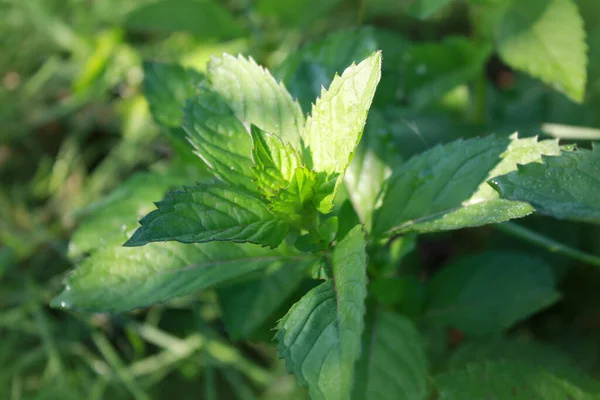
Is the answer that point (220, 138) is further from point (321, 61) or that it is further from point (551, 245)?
point (551, 245)

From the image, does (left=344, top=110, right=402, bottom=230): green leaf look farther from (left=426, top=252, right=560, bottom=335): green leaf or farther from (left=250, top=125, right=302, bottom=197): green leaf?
(left=426, top=252, right=560, bottom=335): green leaf

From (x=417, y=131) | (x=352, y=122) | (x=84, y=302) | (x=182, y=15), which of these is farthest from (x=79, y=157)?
(x=352, y=122)

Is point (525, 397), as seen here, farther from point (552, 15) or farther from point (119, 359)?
point (119, 359)

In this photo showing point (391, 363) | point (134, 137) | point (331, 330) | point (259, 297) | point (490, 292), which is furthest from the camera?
point (134, 137)

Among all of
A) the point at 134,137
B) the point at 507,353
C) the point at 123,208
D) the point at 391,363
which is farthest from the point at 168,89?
the point at 507,353

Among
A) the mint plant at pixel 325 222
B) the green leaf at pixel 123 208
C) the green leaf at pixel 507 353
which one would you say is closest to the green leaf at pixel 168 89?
the mint plant at pixel 325 222

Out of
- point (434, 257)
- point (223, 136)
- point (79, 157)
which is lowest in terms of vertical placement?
point (434, 257)

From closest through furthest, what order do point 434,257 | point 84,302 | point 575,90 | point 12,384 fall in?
point 84,302
point 575,90
point 12,384
point 434,257

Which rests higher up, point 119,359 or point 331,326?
point 331,326
